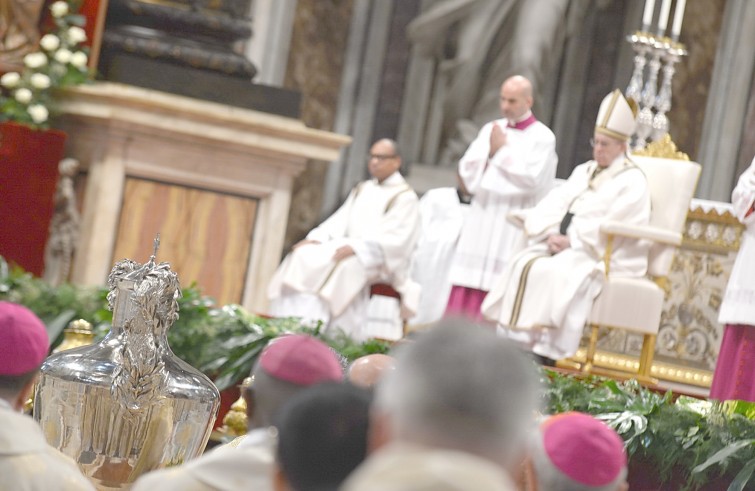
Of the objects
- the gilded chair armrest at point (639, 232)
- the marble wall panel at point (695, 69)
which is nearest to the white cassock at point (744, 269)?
the gilded chair armrest at point (639, 232)

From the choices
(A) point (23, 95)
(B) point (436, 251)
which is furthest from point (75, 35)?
(B) point (436, 251)

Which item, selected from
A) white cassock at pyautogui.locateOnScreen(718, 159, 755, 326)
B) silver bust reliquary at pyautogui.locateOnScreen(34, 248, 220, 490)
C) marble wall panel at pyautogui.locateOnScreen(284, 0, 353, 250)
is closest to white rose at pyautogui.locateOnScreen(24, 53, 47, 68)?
marble wall panel at pyautogui.locateOnScreen(284, 0, 353, 250)

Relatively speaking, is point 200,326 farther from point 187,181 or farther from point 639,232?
point 187,181

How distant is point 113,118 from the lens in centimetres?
938

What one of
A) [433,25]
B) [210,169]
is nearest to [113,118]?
[210,169]

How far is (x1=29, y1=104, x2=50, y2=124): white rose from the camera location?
363 inches

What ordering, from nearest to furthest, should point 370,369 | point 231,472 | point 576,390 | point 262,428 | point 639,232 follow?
point 231,472 → point 262,428 → point 370,369 → point 576,390 → point 639,232

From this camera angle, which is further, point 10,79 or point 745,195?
point 10,79

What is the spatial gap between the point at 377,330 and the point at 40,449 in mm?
8382

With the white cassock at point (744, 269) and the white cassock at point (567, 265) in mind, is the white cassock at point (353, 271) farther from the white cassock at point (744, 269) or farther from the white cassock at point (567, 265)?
the white cassock at point (744, 269)

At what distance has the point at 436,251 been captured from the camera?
35.4ft

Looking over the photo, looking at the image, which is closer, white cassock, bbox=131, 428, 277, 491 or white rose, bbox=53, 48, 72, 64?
white cassock, bbox=131, 428, 277, 491

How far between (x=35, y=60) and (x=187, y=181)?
1.18 m

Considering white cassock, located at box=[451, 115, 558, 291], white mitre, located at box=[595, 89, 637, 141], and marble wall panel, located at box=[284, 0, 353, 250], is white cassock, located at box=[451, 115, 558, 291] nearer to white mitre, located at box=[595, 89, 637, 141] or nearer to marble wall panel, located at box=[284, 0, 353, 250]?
white mitre, located at box=[595, 89, 637, 141]
